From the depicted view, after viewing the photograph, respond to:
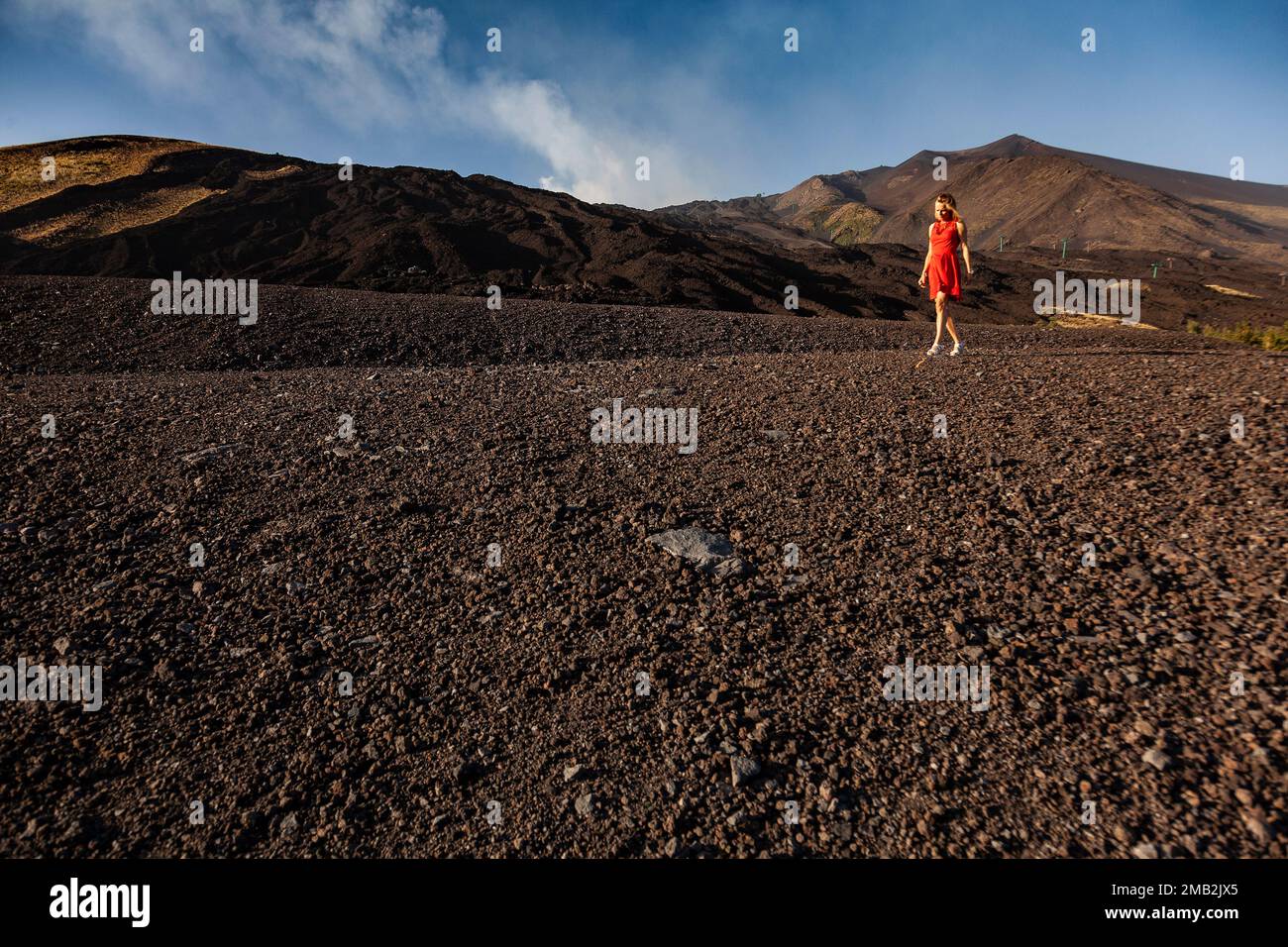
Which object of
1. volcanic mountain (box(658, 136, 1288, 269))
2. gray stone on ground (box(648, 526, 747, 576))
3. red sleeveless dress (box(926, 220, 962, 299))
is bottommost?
gray stone on ground (box(648, 526, 747, 576))

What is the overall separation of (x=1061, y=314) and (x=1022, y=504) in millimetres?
18933

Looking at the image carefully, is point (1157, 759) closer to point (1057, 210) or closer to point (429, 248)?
point (429, 248)

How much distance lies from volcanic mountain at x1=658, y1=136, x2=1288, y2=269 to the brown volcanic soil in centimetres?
5467

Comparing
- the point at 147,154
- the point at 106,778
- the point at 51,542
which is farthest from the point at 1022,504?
the point at 147,154

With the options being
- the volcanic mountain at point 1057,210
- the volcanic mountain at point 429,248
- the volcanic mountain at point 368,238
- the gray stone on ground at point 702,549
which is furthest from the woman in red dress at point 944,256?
the volcanic mountain at point 1057,210

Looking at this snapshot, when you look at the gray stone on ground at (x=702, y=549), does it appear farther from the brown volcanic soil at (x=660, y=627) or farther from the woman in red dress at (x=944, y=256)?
the woman in red dress at (x=944, y=256)

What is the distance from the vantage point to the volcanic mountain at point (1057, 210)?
192ft

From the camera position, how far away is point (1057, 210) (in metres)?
63.5

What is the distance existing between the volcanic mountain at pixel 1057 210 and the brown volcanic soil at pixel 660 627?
5467 cm

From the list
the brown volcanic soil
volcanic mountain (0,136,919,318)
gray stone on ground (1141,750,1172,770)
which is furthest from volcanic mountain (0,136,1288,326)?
gray stone on ground (1141,750,1172,770)

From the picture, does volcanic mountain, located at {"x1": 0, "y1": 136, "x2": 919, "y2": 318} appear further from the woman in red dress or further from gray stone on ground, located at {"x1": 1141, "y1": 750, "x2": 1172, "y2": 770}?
gray stone on ground, located at {"x1": 1141, "y1": 750, "x2": 1172, "y2": 770}

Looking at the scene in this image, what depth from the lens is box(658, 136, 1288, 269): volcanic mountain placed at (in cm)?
5850

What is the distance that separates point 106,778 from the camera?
234 centimetres

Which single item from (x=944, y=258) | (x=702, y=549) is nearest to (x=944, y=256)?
(x=944, y=258)
